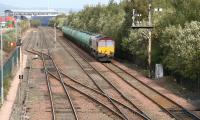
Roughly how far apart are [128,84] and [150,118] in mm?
11968

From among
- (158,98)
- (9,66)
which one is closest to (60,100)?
(158,98)

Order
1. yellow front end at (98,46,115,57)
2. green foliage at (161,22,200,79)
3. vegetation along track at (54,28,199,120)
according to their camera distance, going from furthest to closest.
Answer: yellow front end at (98,46,115,57) → green foliage at (161,22,200,79) → vegetation along track at (54,28,199,120)

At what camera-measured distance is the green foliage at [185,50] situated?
3141 centimetres

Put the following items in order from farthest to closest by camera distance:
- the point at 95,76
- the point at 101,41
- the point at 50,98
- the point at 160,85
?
the point at 101,41
the point at 95,76
the point at 160,85
the point at 50,98

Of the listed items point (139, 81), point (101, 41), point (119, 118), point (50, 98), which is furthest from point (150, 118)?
point (101, 41)

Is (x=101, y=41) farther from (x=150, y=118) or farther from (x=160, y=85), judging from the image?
(x=150, y=118)

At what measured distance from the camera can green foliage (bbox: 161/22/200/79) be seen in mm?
31406

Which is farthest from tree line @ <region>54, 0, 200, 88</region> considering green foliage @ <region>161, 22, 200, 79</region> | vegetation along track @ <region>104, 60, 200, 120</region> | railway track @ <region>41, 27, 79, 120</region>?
railway track @ <region>41, 27, 79, 120</region>

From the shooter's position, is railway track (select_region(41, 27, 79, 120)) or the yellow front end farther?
the yellow front end

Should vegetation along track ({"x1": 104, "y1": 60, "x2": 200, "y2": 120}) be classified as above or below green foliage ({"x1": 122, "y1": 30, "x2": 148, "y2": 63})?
below

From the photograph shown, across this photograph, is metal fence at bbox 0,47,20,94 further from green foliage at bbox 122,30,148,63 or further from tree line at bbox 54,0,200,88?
tree line at bbox 54,0,200,88

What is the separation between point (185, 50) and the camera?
31.8 m

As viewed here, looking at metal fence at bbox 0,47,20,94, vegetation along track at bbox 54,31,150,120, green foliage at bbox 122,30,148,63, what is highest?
green foliage at bbox 122,30,148,63

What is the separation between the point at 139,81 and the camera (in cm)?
3669
